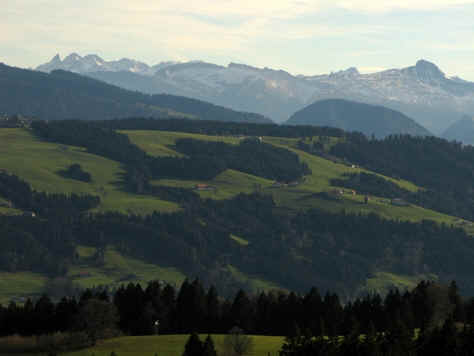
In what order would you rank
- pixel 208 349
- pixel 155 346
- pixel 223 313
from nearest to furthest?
1. pixel 208 349
2. pixel 155 346
3. pixel 223 313

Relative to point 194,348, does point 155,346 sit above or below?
below

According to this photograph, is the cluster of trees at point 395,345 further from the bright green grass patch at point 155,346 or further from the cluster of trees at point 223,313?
the cluster of trees at point 223,313

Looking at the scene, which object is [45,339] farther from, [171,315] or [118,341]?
[171,315]

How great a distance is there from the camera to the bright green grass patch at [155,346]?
13288 cm

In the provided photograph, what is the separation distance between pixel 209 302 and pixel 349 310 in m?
29.5

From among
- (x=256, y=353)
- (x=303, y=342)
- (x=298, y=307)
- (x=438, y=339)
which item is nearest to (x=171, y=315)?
(x=298, y=307)

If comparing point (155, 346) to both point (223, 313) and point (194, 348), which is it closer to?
point (194, 348)

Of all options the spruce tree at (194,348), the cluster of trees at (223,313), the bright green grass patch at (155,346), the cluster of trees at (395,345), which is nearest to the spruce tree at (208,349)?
the spruce tree at (194,348)

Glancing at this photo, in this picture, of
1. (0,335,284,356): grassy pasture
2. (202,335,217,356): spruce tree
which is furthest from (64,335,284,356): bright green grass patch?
(202,335,217,356): spruce tree

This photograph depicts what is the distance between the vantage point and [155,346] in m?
138

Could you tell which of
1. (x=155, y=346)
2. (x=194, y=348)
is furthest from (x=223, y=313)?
(x=194, y=348)

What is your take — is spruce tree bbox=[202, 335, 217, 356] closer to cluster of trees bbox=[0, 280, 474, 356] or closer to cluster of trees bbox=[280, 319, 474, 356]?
cluster of trees bbox=[280, 319, 474, 356]

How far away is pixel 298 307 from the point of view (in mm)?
168875

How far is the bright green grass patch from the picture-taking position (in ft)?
436
